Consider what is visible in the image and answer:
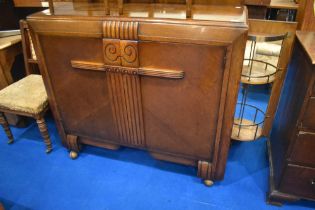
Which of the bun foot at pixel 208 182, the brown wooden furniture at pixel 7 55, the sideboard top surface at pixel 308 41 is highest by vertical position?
the sideboard top surface at pixel 308 41

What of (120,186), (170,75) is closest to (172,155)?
(120,186)

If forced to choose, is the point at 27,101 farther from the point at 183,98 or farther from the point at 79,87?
the point at 183,98

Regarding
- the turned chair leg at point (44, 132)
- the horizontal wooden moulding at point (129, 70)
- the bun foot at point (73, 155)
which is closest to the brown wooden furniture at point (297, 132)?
the horizontal wooden moulding at point (129, 70)

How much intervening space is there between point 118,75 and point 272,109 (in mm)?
960

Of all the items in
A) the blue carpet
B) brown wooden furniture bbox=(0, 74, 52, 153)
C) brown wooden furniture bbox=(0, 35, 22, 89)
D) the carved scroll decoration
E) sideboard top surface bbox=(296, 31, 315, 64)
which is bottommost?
the blue carpet

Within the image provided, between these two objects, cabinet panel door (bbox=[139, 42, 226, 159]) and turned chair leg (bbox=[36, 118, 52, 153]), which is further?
turned chair leg (bbox=[36, 118, 52, 153])

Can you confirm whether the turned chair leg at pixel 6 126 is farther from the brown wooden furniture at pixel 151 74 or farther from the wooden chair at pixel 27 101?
the brown wooden furniture at pixel 151 74

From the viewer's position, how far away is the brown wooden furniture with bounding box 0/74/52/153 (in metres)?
1.58

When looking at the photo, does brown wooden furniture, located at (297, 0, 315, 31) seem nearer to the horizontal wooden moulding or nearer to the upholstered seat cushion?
the horizontal wooden moulding

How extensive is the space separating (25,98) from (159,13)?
105 cm

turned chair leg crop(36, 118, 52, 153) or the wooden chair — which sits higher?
the wooden chair

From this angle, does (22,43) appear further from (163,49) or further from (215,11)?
(215,11)

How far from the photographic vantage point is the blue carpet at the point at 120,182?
140 cm

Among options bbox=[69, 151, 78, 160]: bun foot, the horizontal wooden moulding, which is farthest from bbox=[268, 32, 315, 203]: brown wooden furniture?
bbox=[69, 151, 78, 160]: bun foot
